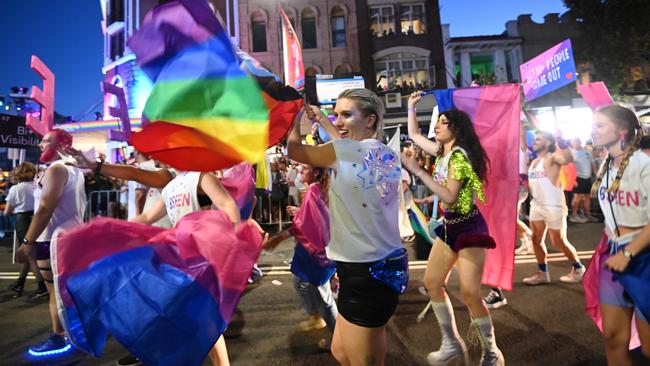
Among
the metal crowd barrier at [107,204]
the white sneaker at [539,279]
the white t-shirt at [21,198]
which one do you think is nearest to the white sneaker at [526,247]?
the white sneaker at [539,279]

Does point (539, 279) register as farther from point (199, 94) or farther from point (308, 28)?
point (308, 28)

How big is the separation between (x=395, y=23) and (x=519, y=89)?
22738 millimetres

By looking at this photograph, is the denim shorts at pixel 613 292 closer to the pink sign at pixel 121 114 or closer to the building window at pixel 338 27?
the pink sign at pixel 121 114

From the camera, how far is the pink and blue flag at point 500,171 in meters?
4.04

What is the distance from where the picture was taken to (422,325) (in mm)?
4293

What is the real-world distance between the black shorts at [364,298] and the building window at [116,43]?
30.2 meters

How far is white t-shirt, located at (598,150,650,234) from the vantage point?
238cm

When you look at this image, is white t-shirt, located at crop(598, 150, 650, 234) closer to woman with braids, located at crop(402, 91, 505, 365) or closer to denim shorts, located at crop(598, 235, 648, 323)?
denim shorts, located at crop(598, 235, 648, 323)

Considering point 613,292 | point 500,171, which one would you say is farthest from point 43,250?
point 613,292

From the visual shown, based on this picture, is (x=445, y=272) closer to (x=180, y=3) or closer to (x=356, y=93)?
(x=356, y=93)

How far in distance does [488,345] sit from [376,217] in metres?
1.77

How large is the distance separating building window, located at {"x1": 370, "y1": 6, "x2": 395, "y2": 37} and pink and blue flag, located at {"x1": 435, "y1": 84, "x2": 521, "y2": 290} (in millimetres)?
22267

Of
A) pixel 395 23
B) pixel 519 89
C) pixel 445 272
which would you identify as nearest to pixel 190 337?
pixel 445 272

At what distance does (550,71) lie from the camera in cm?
663
